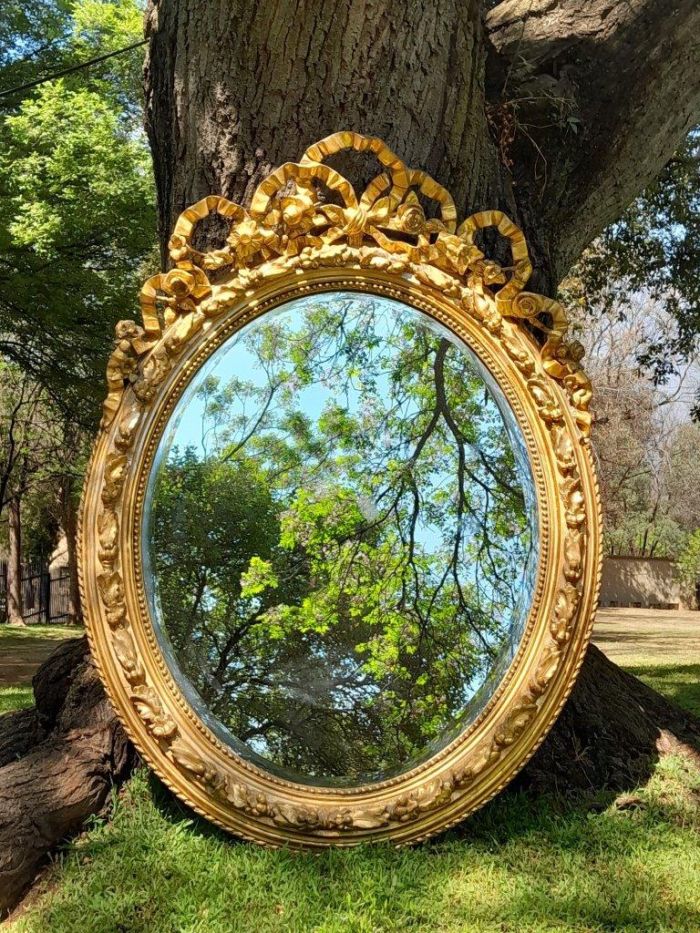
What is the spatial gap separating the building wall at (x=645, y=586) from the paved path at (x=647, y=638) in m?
2.83

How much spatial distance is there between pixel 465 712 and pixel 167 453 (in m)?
1.27

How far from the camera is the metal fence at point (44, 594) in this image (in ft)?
63.0

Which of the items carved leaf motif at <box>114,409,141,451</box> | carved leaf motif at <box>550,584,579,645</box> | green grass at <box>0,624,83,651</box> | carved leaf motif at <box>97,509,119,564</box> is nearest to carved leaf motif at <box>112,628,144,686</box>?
carved leaf motif at <box>97,509,119,564</box>

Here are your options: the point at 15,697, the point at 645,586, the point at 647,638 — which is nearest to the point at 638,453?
the point at 645,586

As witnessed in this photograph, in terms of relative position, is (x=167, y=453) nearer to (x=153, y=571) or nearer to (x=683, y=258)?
(x=153, y=571)

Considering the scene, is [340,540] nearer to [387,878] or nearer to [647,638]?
[387,878]

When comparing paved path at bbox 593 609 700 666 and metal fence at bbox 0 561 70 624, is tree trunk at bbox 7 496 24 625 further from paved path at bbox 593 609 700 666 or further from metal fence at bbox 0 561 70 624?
paved path at bbox 593 609 700 666

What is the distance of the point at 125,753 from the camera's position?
300cm

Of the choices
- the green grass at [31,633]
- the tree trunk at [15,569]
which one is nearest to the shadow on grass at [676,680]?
the green grass at [31,633]

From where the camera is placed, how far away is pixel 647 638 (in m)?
12.1

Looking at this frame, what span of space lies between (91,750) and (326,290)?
5.83 ft

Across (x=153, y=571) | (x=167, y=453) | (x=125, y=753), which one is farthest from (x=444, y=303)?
(x=125, y=753)

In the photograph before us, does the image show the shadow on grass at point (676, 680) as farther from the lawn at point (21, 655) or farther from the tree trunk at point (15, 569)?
the tree trunk at point (15, 569)

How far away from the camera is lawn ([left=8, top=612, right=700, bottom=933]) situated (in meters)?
2.40
